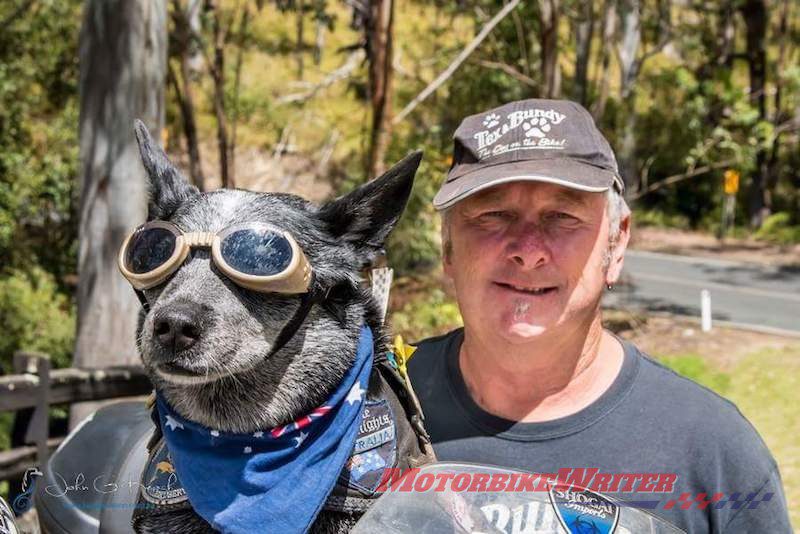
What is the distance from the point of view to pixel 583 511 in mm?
1416

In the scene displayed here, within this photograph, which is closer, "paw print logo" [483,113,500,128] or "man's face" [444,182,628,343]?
"man's face" [444,182,628,343]

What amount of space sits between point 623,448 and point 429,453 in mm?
548

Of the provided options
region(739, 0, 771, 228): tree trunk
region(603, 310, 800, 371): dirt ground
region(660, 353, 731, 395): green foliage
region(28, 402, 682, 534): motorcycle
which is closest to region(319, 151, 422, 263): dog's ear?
region(28, 402, 682, 534): motorcycle

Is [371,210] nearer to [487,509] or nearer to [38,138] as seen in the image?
[487,509]

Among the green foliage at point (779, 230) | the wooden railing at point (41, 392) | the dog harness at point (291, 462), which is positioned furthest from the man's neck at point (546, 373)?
the green foliage at point (779, 230)

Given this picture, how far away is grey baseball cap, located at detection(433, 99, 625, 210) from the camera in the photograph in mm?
2209

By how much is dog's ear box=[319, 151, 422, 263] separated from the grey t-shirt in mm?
594

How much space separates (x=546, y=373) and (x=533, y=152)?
66 centimetres

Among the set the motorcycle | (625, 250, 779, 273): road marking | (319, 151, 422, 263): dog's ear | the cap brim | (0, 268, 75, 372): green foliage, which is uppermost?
the cap brim

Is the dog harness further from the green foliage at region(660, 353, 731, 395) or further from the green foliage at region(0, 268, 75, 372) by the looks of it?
the green foliage at region(0, 268, 75, 372)

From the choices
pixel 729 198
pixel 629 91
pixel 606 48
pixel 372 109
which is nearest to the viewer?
pixel 372 109

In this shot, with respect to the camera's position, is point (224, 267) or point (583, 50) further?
point (583, 50)

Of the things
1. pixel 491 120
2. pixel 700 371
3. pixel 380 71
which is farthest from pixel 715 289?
pixel 491 120

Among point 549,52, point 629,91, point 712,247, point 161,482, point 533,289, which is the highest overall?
point 629,91
